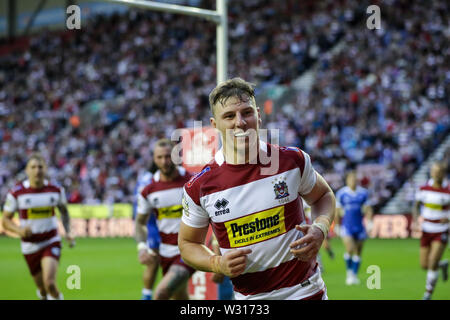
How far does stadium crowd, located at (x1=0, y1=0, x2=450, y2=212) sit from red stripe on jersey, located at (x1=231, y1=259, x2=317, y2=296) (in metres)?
20.2

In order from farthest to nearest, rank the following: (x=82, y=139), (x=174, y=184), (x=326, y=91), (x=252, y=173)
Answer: (x=82, y=139), (x=326, y=91), (x=174, y=184), (x=252, y=173)

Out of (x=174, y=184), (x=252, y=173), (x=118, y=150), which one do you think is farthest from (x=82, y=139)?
(x=252, y=173)

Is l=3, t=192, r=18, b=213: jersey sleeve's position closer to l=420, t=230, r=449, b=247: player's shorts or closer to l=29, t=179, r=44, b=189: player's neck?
l=29, t=179, r=44, b=189: player's neck

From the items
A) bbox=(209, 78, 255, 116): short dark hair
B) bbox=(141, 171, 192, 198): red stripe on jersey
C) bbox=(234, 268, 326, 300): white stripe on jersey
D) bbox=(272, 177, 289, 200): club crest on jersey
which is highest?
bbox=(209, 78, 255, 116): short dark hair

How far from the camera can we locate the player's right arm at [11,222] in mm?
8891

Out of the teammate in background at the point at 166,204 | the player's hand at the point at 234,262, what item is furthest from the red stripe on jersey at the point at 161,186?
the player's hand at the point at 234,262

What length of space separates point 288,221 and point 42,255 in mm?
6173

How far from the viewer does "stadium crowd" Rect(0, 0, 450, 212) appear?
24.7 meters

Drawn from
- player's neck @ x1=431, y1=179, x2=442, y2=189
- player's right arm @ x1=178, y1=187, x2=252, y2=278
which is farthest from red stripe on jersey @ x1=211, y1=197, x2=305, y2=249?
player's neck @ x1=431, y1=179, x2=442, y2=189

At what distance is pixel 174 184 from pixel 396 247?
13434 mm

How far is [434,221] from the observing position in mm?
11336

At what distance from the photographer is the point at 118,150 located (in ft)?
99.5

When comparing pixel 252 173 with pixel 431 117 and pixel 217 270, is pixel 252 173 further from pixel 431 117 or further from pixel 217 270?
pixel 431 117
